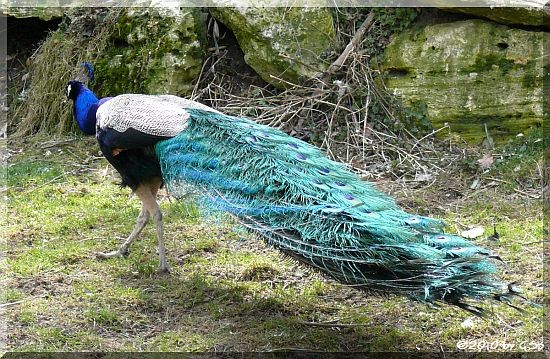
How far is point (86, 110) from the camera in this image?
193 inches

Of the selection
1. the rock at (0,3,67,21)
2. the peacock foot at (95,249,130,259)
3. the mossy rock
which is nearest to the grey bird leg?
the peacock foot at (95,249,130,259)

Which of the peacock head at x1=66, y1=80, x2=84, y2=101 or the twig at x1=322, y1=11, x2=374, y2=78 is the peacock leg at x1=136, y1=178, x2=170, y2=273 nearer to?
the peacock head at x1=66, y1=80, x2=84, y2=101

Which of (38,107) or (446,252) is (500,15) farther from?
(38,107)

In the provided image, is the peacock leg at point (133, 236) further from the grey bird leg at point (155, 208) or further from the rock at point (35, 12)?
the rock at point (35, 12)

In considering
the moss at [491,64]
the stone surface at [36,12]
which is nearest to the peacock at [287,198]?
the moss at [491,64]

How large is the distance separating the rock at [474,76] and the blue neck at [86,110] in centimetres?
259

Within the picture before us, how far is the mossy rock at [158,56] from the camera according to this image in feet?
22.6

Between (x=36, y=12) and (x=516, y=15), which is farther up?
(x=516, y=15)

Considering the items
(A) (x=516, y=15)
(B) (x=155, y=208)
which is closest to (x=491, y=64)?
(A) (x=516, y=15)

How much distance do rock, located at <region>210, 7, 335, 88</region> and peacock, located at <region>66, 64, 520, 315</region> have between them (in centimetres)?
217

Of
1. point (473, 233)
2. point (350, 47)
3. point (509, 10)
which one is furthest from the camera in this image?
point (350, 47)

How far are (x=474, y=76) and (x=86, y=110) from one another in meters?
2.97

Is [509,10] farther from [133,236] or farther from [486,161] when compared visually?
[133,236]

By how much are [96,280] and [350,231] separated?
1713mm
